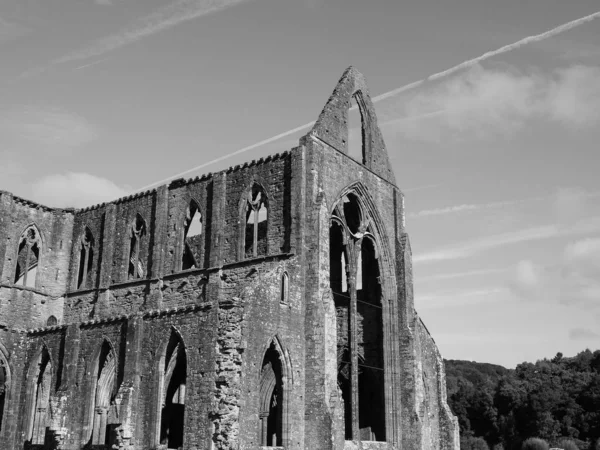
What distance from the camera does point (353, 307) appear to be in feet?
74.7

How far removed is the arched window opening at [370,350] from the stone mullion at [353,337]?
101cm

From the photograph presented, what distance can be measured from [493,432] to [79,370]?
4198cm

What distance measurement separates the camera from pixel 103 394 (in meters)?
22.5

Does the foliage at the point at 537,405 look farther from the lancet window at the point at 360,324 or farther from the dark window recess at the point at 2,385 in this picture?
the dark window recess at the point at 2,385

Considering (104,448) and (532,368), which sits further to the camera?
(532,368)

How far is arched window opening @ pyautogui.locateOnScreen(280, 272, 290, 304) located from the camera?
1975 centimetres

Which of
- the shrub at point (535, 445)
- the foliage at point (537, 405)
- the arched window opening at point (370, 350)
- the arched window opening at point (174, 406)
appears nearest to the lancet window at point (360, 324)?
the arched window opening at point (370, 350)

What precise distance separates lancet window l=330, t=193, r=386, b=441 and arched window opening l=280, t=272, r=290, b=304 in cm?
332

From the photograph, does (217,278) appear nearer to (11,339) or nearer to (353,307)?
(353,307)

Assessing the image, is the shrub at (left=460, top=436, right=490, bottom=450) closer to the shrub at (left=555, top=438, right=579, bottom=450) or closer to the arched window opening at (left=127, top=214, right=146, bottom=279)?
the shrub at (left=555, top=438, right=579, bottom=450)

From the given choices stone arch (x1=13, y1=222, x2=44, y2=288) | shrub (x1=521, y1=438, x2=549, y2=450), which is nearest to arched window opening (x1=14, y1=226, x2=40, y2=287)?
stone arch (x1=13, y1=222, x2=44, y2=288)

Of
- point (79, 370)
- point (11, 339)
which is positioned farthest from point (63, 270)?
point (79, 370)

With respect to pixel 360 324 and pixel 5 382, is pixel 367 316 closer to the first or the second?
pixel 360 324

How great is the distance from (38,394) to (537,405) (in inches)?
1511
